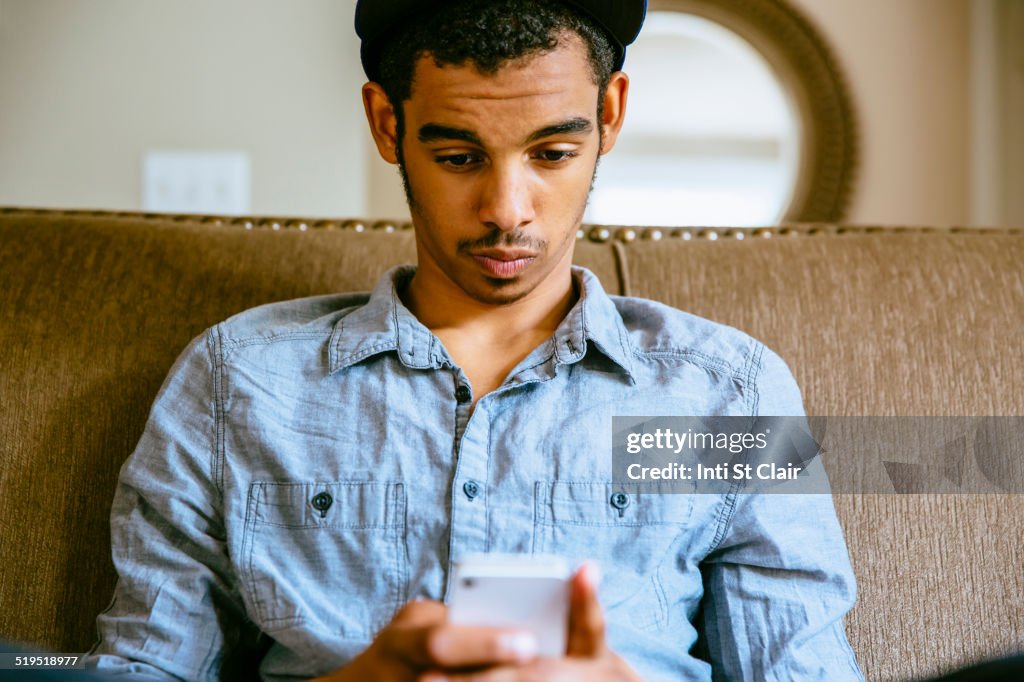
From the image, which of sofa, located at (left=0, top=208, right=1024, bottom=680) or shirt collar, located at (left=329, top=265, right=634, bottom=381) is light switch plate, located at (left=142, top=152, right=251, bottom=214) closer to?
sofa, located at (left=0, top=208, right=1024, bottom=680)

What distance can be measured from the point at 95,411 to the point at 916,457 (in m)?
0.87

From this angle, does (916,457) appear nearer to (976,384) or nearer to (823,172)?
(976,384)

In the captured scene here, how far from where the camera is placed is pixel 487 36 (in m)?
0.88

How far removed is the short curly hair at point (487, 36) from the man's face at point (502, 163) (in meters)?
0.01

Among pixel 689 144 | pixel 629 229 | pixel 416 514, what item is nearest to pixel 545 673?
pixel 416 514

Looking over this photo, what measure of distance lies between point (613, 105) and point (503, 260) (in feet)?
0.75

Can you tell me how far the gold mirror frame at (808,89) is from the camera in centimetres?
195

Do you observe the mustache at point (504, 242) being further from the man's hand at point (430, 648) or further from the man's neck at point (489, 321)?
A: the man's hand at point (430, 648)

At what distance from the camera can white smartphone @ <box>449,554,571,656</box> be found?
55cm

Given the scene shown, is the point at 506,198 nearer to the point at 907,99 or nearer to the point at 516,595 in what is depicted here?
the point at 516,595

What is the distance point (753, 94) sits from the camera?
123 inches

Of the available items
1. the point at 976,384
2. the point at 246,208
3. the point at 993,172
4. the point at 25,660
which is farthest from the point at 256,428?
the point at 993,172

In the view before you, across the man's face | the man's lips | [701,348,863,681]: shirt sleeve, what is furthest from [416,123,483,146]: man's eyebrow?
[701,348,863,681]: shirt sleeve

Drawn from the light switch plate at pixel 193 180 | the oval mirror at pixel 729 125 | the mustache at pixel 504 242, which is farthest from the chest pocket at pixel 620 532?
the light switch plate at pixel 193 180
